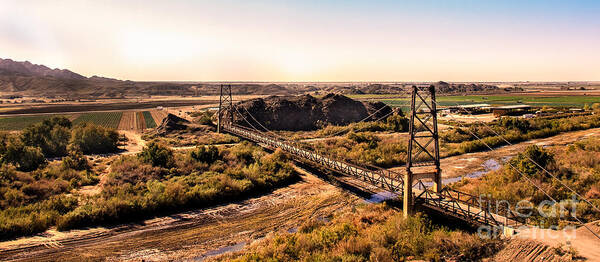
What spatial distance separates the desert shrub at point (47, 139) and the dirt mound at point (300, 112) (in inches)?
934

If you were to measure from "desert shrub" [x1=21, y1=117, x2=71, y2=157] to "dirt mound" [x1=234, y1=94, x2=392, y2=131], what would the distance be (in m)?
23.7

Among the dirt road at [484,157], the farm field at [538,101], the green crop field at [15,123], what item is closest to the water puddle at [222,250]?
the dirt road at [484,157]

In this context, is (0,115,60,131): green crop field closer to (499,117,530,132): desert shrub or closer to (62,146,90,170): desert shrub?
(62,146,90,170): desert shrub

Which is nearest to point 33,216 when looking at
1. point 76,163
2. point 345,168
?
point 76,163

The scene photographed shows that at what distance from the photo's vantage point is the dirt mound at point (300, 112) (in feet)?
183

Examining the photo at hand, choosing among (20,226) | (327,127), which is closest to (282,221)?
(20,226)

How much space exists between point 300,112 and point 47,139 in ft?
117

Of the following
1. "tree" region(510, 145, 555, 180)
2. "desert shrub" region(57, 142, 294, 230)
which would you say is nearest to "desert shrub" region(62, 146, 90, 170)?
"desert shrub" region(57, 142, 294, 230)

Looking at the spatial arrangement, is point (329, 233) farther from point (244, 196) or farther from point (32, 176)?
point (32, 176)

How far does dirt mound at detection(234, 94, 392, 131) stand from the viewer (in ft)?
183

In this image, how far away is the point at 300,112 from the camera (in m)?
57.7

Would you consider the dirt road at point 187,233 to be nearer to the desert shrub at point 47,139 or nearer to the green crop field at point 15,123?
the desert shrub at point 47,139

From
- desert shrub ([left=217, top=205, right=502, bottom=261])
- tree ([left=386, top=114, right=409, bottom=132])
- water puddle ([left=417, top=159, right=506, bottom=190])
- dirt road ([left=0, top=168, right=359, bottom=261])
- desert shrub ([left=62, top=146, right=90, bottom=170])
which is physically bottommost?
dirt road ([left=0, top=168, right=359, bottom=261])

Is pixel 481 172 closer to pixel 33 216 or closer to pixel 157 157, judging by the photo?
pixel 157 157
